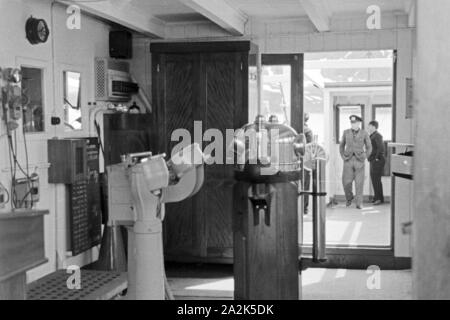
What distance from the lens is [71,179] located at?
446 centimetres

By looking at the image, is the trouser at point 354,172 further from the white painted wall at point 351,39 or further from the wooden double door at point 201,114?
the wooden double door at point 201,114

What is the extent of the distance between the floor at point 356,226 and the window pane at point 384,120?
102 centimetres

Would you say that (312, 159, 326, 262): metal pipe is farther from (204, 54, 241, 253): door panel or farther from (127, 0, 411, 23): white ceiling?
(127, 0, 411, 23): white ceiling

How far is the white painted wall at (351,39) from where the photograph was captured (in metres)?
5.23

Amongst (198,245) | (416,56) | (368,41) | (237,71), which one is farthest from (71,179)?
(416,56)

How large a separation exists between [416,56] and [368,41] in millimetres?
4423

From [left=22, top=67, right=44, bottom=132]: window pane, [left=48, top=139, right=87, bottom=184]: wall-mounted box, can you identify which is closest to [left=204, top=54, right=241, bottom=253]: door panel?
[left=48, top=139, right=87, bottom=184]: wall-mounted box

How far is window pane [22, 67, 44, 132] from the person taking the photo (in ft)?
14.0

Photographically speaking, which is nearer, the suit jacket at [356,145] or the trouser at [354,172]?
the suit jacket at [356,145]

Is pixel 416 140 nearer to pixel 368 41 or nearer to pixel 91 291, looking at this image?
pixel 91 291

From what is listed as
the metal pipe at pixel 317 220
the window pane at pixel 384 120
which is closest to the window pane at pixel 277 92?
the metal pipe at pixel 317 220

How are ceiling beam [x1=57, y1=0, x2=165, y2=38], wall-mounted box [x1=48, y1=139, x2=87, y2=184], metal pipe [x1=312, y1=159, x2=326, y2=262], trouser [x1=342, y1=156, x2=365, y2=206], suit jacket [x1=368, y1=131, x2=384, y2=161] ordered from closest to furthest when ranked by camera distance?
1. metal pipe [x1=312, y1=159, x2=326, y2=262]
2. ceiling beam [x1=57, y1=0, x2=165, y2=38]
3. wall-mounted box [x1=48, y1=139, x2=87, y2=184]
4. suit jacket [x1=368, y1=131, x2=384, y2=161]
5. trouser [x1=342, y1=156, x2=365, y2=206]

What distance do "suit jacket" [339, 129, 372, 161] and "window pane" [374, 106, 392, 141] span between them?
11.7 inches

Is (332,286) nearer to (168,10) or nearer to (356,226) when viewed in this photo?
(356,226)
